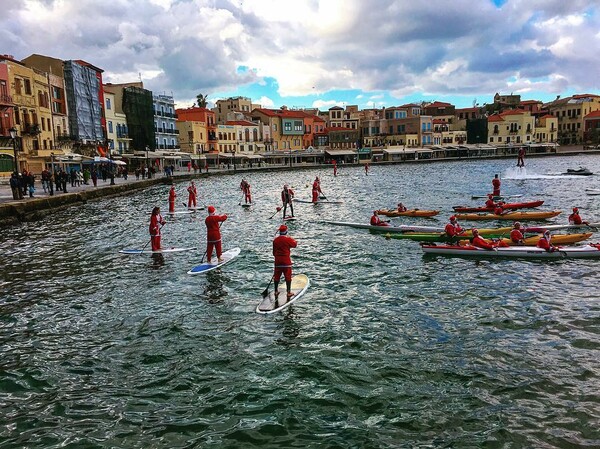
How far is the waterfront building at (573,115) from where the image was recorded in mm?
148500

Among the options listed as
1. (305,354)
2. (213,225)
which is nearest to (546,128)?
(213,225)

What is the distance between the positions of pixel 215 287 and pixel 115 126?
247 feet

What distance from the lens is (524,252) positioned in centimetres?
1903

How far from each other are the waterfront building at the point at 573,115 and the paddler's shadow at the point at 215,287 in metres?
161

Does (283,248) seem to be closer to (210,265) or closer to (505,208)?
(210,265)

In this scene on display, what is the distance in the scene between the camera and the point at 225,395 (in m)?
9.29

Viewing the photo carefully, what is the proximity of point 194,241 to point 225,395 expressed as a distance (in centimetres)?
1597

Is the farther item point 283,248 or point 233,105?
point 233,105

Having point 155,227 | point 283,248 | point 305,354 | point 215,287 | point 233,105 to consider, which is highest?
point 233,105

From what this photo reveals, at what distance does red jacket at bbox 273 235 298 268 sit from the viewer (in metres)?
13.4

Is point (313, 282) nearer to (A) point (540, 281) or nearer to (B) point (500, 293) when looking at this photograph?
(B) point (500, 293)

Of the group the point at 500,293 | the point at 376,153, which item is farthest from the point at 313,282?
the point at 376,153

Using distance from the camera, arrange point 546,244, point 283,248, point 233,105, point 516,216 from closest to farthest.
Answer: point 283,248
point 546,244
point 516,216
point 233,105

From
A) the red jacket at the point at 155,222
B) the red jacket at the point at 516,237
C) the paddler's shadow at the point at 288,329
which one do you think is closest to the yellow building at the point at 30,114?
the red jacket at the point at 155,222
